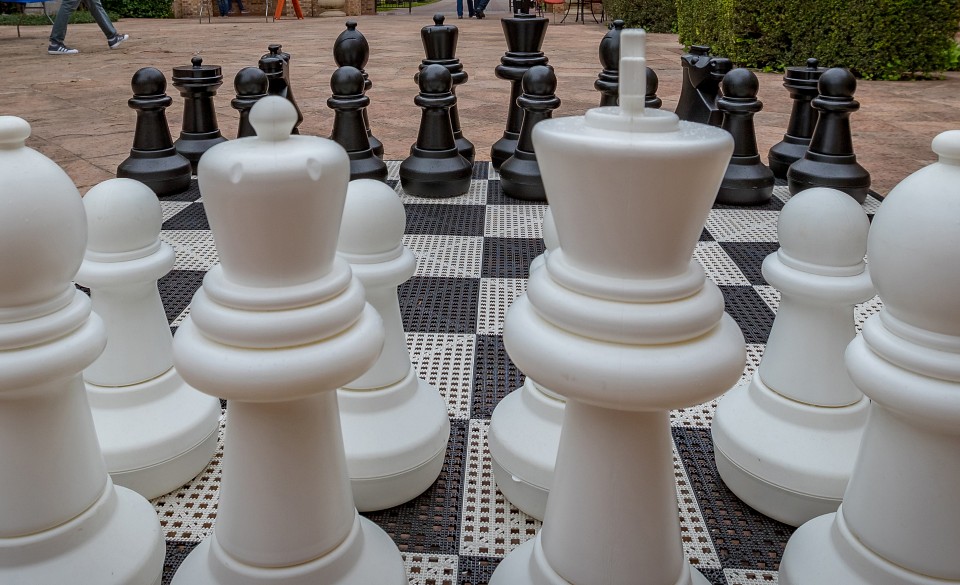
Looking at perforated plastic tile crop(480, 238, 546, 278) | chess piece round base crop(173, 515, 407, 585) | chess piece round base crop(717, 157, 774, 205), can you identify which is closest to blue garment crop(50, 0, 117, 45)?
perforated plastic tile crop(480, 238, 546, 278)

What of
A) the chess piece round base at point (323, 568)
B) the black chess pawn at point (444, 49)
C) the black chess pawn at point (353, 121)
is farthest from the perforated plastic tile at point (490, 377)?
the black chess pawn at point (444, 49)

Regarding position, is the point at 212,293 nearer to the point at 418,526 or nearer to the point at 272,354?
the point at 272,354

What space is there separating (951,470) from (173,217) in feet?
5.62

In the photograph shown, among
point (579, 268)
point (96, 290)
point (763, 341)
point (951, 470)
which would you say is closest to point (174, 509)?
point (96, 290)

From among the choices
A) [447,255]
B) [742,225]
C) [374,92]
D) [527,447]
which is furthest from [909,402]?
[374,92]

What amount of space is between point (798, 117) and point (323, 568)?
6.62 feet

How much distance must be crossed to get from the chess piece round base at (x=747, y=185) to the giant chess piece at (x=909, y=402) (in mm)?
1403

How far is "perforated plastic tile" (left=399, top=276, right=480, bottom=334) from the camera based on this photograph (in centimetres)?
134

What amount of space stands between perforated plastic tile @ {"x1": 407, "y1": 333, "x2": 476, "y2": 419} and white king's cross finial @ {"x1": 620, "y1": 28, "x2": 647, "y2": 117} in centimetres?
63

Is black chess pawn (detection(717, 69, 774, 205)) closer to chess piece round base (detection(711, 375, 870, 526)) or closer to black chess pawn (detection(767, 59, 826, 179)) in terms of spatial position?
black chess pawn (detection(767, 59, 826, 179))

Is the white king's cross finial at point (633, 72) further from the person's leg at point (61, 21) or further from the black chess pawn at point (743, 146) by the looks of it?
the person's leg at point (61, 21)

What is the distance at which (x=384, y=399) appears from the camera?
88 centimetres

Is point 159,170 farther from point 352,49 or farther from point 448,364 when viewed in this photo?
point 448,364

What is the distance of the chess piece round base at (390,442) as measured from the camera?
2.78 feet
